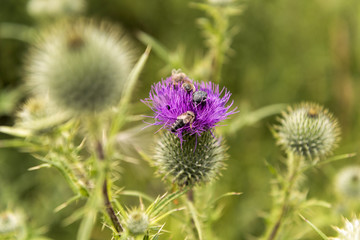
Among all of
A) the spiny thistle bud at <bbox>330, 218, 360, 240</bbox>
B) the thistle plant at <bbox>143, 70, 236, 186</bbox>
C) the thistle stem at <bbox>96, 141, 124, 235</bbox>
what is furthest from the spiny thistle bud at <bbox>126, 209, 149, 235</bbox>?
the spiny thistle bud at <bbox>330, 218, 360, 240</bbox>

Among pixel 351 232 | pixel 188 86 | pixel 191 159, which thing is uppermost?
pixel 188 86

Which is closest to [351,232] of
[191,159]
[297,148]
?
[297,148]

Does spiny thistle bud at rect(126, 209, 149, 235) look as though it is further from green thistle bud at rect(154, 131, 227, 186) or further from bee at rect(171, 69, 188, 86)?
bee at rect(171, 69, 188, 86)

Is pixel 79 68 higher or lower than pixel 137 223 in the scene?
higher

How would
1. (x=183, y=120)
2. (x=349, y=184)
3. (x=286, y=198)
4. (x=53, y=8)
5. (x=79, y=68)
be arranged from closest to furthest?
(x=79, y=68)
(x=183, y=120)
(x=286, y=198)
(x=349, y=184)
(x=53, y=8)

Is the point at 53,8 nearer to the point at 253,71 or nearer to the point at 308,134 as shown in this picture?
the point at 253,71

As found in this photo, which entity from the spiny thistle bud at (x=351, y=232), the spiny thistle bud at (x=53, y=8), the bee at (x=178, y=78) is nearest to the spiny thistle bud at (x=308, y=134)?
the spiny thistle bud at (x=351, y=232)

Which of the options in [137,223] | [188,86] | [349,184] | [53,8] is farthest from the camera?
[53,8]
